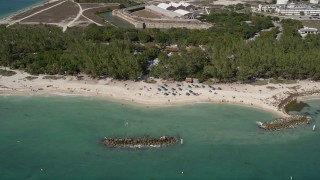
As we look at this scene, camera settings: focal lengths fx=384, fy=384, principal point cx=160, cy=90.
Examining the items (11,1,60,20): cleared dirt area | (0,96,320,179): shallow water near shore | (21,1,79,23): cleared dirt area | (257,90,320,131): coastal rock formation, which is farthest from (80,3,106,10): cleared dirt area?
(257,90,320,131): coastal rock formation

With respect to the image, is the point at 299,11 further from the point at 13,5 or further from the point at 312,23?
the point at 13,5

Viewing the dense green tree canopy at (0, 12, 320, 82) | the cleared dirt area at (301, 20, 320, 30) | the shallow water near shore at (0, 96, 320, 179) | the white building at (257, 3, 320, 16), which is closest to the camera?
the shallow water near shore at (0, 96, 320, 179)

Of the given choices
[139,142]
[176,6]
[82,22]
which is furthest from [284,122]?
[176,6]

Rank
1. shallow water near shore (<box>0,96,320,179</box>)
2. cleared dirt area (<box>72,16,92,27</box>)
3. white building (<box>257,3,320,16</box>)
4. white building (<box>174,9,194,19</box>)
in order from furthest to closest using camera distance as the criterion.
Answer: white building (<box>257,3,320,16</box>), white building (<box>174,9,194,19</box>), cleared dirt area (<box>72,16,92,27</box>), shallow water near shore (<box>0,96,320,179</box>)

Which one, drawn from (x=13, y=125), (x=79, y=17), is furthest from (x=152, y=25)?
(x=13, y=125)

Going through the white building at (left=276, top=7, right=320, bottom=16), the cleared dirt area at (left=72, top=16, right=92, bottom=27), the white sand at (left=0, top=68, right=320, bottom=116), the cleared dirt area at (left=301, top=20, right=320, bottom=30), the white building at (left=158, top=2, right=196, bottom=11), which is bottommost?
the white sand at (left=0, top=68, right=320, bottom=116)

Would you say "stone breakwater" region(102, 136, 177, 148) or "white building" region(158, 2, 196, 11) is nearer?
"stone breakwater" region(102, 136, 177, 148)

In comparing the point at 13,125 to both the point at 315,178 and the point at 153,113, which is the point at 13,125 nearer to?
the point at 153,113

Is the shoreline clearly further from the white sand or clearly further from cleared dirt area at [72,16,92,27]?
the white sand
